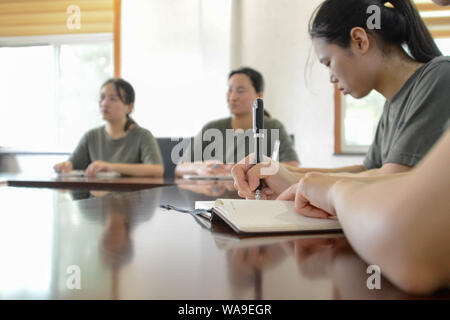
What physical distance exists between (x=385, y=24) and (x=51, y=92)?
3.25 metres

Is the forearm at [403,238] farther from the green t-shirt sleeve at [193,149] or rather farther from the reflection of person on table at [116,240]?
the green t-shirt sleeve at [193,149]

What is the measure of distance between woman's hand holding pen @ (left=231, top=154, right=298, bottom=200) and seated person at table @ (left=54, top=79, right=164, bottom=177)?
136 centimetres

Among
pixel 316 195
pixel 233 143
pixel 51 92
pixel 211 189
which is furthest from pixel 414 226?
pixel 51 92

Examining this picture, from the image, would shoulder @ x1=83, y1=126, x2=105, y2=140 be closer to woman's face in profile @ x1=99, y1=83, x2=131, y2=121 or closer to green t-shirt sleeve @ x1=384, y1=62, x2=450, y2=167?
woman's face in profile @ x1=99, y1=83, x2=131, y2=121

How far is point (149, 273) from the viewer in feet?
1.16

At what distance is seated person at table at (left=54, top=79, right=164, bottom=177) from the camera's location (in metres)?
2.29

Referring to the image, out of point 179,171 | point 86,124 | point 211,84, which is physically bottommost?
point 179,171

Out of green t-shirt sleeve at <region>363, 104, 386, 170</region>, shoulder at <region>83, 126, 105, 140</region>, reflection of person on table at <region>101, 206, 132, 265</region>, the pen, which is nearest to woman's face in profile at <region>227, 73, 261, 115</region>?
shoulder at <region>83, 126, 105, 140</region>

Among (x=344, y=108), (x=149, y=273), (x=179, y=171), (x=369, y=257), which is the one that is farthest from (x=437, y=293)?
(x=344, y=108)

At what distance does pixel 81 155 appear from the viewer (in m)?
2.47

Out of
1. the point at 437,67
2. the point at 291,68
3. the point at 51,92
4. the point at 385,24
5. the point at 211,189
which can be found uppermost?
the point at 291,68

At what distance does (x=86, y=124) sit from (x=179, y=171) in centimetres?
188

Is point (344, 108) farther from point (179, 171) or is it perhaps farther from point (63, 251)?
point (63, 251)

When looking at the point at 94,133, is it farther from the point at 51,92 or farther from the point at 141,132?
the point at 51,92
